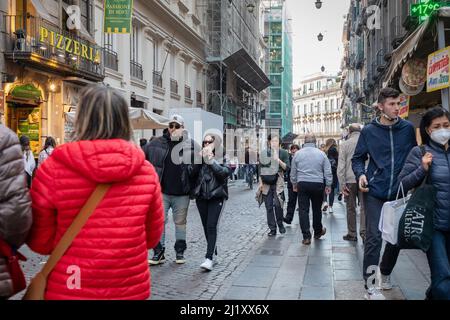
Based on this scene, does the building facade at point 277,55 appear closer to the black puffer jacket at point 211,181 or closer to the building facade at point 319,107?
the building facade at point 319,107

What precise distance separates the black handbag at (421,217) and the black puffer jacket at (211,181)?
3095mm

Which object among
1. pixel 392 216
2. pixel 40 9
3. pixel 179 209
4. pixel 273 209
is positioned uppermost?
pixel 40 9

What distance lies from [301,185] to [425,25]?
3.58 metres

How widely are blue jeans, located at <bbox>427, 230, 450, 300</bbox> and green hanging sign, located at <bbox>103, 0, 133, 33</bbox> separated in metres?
14.3

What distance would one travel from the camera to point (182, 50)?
95.5 feet

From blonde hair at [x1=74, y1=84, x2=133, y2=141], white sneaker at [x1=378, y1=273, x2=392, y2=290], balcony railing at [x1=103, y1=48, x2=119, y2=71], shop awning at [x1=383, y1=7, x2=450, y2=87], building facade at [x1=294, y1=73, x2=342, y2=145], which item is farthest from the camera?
building facade at [x1=294, y1=73, x2=342, y2=145]

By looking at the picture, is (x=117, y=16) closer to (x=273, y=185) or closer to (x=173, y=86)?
(x=273, y=185)

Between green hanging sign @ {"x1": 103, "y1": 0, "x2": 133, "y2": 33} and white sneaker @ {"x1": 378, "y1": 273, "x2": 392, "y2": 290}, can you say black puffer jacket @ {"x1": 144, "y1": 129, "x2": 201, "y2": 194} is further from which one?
green hanging sign @ {"x1": 103, "y1": 0, "x2": 133, "y2": 33}

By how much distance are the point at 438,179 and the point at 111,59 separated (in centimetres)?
1767

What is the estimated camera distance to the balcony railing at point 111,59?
20.0 metres

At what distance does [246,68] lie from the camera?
39.6m

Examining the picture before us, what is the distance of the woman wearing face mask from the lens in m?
4.30

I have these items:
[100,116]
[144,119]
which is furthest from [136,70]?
[100,116]

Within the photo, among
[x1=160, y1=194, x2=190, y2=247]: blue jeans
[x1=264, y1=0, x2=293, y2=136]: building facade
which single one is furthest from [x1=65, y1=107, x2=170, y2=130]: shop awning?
[x1=264, y1=0, x2=293, y2=136]: building facade
